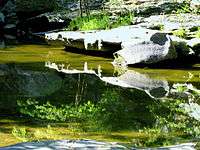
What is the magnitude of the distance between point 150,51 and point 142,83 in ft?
6.94

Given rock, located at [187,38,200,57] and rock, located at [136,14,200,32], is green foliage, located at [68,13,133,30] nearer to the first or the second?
rock, located at [136,14,200,32]

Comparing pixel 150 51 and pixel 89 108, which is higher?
pixel 150 51

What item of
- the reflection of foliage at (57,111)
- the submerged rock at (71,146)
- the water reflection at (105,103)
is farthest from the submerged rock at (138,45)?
the submerged rock at (71,146)

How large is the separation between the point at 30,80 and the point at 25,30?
11.5 metres

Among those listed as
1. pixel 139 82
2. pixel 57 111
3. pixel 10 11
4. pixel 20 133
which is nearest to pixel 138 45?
pixel 139 82

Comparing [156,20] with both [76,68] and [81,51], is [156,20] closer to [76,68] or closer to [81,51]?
[81,51]

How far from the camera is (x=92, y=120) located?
7.43 m

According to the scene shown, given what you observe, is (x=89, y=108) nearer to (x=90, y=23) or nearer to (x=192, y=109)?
(x=192, y=109)

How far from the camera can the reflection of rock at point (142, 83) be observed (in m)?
9.34

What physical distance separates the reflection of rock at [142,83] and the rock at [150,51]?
0.88 m

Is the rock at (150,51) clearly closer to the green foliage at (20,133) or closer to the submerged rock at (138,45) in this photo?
the submerged rock at (138,45)

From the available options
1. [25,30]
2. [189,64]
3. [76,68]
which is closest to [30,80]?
[76,68]

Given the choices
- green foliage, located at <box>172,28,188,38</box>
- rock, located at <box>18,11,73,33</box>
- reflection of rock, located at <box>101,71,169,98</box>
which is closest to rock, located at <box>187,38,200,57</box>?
green foliage, located at <box>172,28,188,38</box>

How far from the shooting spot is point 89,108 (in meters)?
8.21
